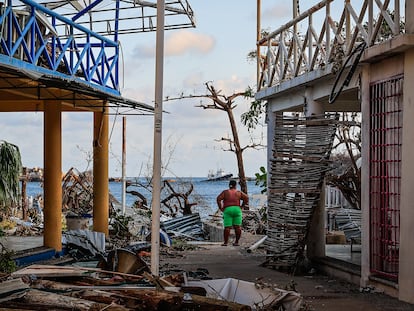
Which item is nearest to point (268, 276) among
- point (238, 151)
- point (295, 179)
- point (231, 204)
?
point (295, 179)

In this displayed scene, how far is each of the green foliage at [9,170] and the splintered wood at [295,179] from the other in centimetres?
508

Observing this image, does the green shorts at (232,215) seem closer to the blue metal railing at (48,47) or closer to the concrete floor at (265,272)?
the concrete floor at (265,272)

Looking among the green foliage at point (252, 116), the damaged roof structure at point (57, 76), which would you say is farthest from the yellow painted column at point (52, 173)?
the green foliage at point (252, 116)

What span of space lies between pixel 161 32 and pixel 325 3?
4.38 meters

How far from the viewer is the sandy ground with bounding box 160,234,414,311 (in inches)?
421

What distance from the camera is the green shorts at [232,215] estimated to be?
19375 mm

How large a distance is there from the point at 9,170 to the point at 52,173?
0.83m

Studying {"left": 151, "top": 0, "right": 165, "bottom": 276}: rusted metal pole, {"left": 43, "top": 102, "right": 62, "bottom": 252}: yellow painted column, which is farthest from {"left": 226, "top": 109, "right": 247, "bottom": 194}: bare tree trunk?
{"left": 151, "top": 0, "right": 165, "bottom": 276}: rusted metal pole

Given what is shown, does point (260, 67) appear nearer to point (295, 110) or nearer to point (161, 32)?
point (295, 110)

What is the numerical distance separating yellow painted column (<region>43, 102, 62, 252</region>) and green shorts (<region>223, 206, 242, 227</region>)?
Result: 17.7 ft

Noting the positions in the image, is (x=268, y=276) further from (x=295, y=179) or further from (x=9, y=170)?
(x=9, y=170)

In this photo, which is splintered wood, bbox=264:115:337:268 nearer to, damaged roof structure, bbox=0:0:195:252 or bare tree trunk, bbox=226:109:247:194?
damaged roof structure, bbox=0:0:195:252

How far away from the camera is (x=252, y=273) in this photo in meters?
14.3

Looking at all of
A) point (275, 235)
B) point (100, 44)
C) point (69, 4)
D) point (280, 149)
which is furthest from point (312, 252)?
point (69, 4)
